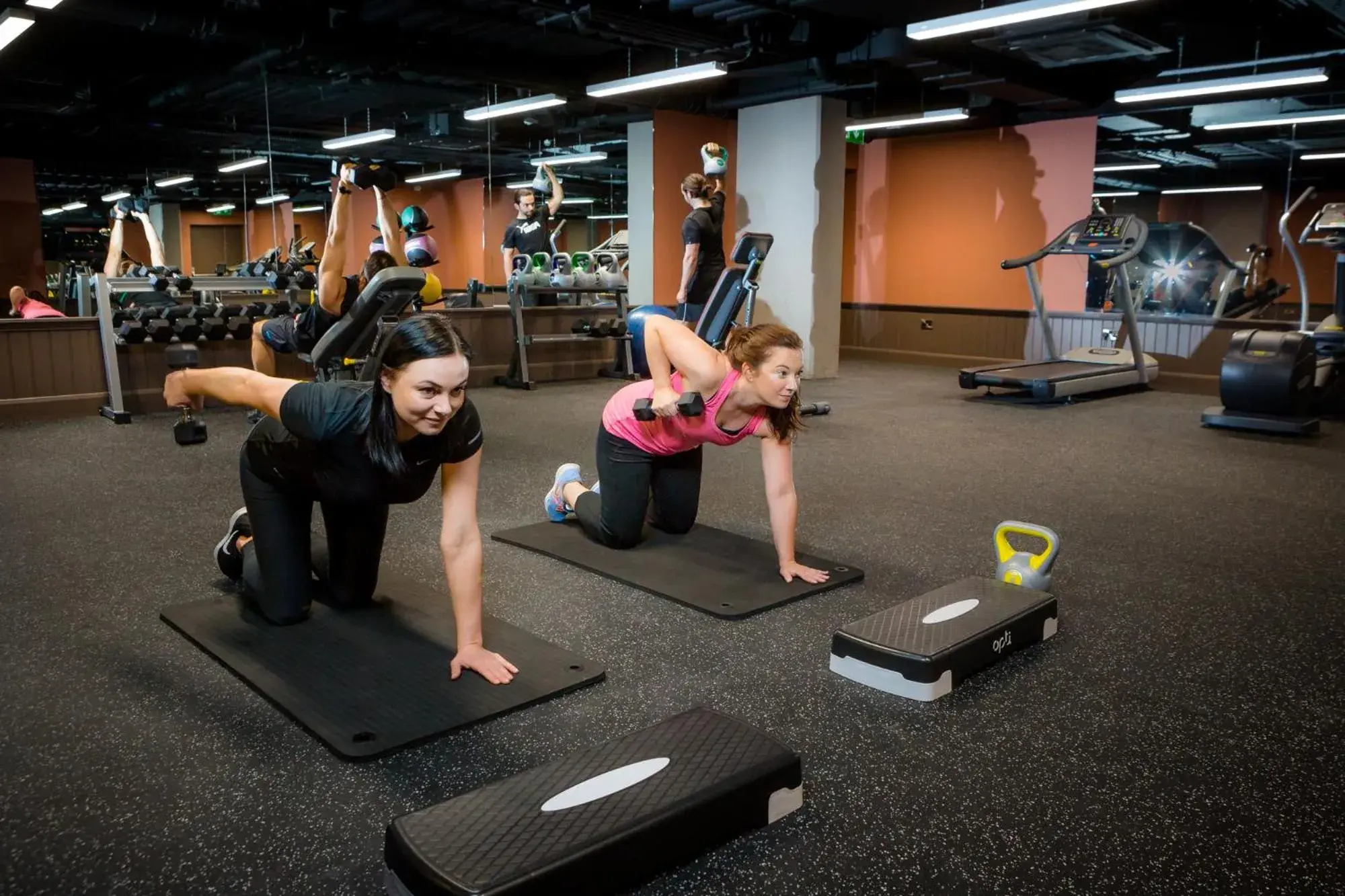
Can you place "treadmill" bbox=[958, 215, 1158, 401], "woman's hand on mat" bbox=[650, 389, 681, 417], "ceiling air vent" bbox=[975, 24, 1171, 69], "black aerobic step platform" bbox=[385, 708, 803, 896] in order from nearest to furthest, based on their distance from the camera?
"black aerobic step platform" bbox=[385, 708, 803, 896]
"woman's hand on mat" bbox=[650, 389, 681, 417]
"ceiling air vent" bbox=[975, 24, 1171, 69]
"treadmill" bbox=[958, 215, 1158, 401]

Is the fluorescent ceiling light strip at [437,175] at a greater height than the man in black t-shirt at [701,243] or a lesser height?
greater

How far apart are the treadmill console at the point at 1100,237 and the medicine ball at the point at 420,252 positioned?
4648 millimetres

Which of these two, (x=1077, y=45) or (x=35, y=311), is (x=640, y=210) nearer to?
(x=1077, y=45)

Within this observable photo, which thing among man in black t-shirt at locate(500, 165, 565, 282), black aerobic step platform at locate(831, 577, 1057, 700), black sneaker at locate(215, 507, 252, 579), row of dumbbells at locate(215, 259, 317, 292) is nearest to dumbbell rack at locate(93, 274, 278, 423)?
row of dumbbells at locate(215, 259, 317, 292)

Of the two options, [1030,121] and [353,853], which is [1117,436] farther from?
[353,853]

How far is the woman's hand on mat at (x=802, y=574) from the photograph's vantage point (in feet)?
9.57

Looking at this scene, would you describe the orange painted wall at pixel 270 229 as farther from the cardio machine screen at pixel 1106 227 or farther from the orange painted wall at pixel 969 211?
the cardio machine screen at pixel 1106 227

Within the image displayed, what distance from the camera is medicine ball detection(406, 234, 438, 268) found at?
5.19 metres

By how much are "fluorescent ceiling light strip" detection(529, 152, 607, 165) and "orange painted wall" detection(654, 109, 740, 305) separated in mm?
861

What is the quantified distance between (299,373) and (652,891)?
6298 millimetres

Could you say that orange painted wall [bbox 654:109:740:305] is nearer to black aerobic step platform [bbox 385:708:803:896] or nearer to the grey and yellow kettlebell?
the grey and yellow kettlebell

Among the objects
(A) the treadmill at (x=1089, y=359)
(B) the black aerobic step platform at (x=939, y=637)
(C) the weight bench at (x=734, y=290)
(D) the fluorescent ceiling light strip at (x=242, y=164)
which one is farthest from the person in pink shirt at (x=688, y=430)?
(D) the fluorescent ceiling light strip at (x=242, y=164)

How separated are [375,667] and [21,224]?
7.71 m

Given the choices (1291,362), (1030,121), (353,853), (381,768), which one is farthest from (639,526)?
(1030,121)
